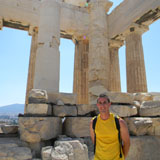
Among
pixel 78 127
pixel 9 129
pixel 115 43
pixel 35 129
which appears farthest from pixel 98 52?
pixel 35 129

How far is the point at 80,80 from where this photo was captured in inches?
583

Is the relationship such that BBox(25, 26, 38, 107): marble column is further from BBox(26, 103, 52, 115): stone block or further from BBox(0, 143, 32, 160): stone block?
BBox(0, 143, 32, 160): stone block

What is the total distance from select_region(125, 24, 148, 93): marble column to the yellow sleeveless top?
988cm

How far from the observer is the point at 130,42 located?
505 inches

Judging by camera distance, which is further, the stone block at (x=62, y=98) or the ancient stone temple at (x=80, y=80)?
the stone block at (x=62, y=98)

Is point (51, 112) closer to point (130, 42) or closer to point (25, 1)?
point (130, 42)

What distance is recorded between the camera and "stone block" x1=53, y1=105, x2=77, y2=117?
4962 millimetres

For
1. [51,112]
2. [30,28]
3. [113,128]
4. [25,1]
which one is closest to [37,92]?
[51,112]

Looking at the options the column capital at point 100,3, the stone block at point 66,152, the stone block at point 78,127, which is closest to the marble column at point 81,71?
the column capital at point 100,3

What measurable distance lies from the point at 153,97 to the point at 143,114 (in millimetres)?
2077

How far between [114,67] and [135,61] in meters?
3.45

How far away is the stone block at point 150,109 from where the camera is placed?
17.1 feet

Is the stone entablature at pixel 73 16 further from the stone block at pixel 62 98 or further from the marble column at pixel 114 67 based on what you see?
the stone block at pixel 62 98

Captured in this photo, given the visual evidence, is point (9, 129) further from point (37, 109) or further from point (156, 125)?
point (156, 125)
